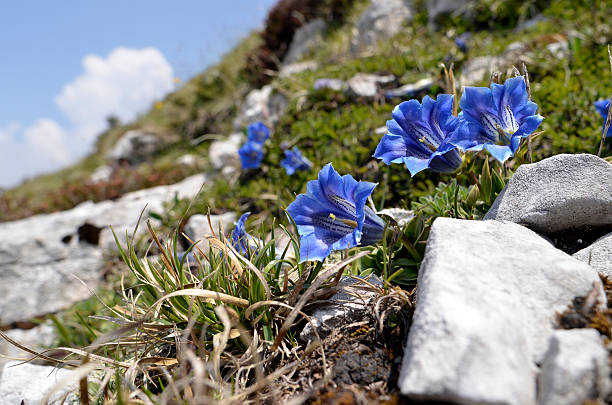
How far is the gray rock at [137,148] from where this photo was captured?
10.2 metres

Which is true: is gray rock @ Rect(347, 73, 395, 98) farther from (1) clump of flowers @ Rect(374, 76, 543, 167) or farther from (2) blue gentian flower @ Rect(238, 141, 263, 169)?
(1) clump of flowers @ Rect(374, 76, 543, 167)

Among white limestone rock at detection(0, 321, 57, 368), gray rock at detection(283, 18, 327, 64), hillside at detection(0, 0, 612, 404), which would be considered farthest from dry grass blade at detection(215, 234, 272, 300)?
gray rock at detection(283, 18, 327, 64)

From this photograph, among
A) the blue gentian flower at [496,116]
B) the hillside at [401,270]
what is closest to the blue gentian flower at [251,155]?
the hillside at [401,270]

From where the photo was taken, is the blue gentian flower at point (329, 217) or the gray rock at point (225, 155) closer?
the blue gentian flower at point (329, 217)

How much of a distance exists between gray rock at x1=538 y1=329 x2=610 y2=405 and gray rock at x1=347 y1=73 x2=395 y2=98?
4131 mm

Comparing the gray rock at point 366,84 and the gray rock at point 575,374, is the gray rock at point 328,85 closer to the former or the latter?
the gray rock at point 366,84

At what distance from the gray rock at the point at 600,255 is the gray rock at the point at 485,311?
0.89 ft

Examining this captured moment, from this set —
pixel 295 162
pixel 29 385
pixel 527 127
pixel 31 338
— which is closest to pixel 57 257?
pixel 31 338

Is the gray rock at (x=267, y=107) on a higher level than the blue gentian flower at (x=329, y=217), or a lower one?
lower

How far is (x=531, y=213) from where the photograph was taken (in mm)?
1947

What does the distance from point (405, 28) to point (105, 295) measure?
640 centimetres

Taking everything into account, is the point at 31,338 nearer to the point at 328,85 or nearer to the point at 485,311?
the point at 328,85

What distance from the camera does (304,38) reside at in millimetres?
9977

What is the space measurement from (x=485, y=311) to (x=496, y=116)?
42.3 inches
